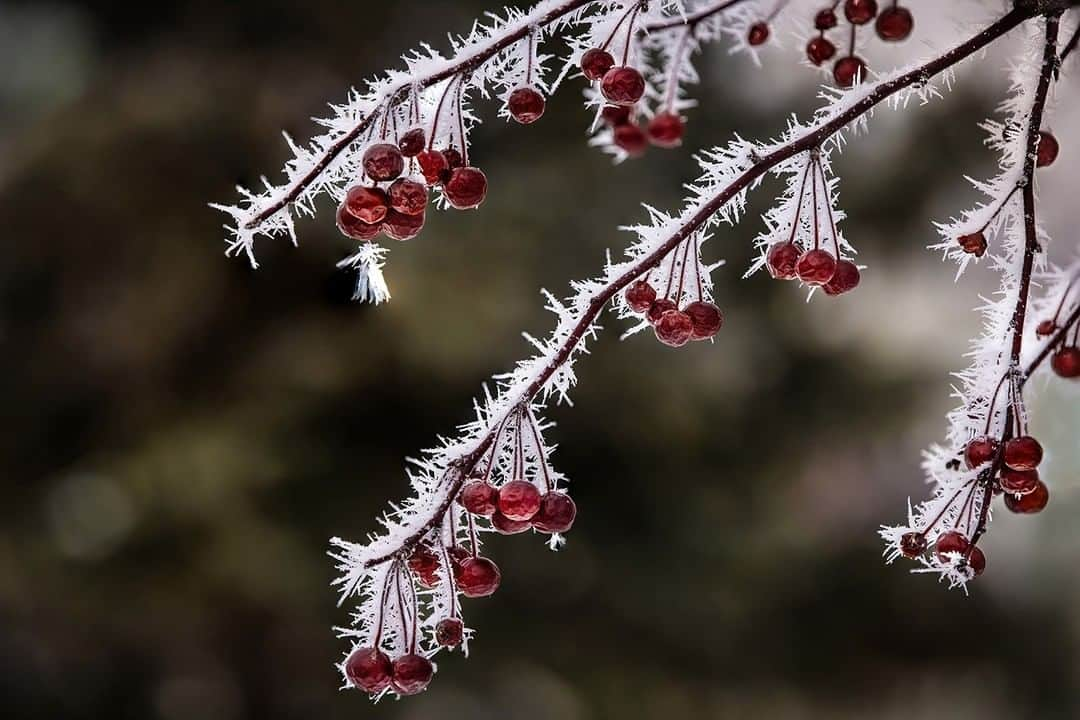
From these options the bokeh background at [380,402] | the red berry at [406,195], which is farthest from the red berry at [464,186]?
the bokeh background at [380,402]

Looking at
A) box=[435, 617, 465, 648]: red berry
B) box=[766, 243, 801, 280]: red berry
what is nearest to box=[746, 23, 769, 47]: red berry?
box=[766, 243, 801, 280]: red berry

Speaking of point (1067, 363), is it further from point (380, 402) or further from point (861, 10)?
point (380, 402)

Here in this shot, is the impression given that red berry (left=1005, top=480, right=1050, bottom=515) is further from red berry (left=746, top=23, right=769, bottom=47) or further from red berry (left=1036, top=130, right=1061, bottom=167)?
red berry (left=746, top=23, right=769, bottom=47)

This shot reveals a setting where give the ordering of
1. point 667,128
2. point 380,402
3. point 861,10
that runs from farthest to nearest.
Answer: point 380,402, point 861,10, point 667,128

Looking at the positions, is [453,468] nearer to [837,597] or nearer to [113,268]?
[113,268]

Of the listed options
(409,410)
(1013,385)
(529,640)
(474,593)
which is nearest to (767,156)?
(1013,385)

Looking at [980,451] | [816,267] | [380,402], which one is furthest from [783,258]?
[380,402]
